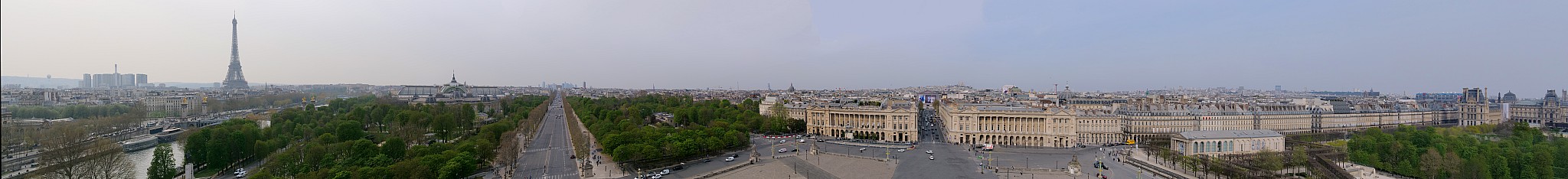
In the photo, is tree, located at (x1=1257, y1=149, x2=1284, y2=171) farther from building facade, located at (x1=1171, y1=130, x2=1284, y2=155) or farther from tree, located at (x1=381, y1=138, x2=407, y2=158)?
tree, located at (x1=381, y1=138, x2=407, y2=158)

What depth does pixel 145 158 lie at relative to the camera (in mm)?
43500

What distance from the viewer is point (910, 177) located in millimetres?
35219

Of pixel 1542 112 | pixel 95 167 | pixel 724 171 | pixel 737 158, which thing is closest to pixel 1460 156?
pixel 724 171

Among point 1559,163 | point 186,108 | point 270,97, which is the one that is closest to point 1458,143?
point 1559,163

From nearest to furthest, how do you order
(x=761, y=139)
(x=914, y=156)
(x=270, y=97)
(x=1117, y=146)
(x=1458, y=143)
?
(x=1458, y=143), (x=914, y=156), (x=1117, y=146), (x=761, y=139), (x=270, y=97)

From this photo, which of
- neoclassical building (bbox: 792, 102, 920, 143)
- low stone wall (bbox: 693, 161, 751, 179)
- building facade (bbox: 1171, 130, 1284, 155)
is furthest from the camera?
neoclassical building (bbox: 792, 102, 920, 143)

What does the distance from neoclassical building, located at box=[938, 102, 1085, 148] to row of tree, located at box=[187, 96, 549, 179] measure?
1096 inches

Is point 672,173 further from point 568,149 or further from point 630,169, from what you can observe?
point 568,149

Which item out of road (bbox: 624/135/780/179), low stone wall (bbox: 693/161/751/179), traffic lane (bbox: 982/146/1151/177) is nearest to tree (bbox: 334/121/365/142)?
road (bbox: 624/135/780/179)

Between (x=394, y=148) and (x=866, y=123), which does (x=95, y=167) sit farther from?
(x=866, y=123)

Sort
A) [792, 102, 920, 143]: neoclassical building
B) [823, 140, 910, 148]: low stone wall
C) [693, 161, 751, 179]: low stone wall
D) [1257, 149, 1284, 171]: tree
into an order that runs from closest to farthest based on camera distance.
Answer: [1257, 149, 1284, 171]: tree
[693, 161, 751, 179]: low stone wall
[823, 140, 910, 148]: low stone wall
[792, 102, 920, 143]: neoclassical building

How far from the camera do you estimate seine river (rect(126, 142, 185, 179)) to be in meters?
37.9

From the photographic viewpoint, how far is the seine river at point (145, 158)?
37.9 meters

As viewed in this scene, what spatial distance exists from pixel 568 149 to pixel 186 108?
5261 centimetres
